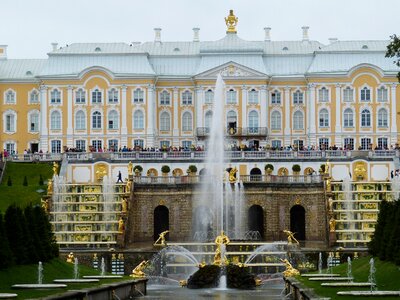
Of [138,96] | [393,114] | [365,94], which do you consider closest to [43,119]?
[138,96]

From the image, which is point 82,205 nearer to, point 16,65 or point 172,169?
point 172,169

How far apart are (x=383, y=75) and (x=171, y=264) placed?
150 ft

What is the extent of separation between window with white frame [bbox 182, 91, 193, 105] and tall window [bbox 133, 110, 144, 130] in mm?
3850

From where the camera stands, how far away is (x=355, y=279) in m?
40.8

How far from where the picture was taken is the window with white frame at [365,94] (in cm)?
9881

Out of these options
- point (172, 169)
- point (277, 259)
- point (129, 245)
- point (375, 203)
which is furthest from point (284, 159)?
point (277, 259)

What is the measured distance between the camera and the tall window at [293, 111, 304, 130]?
100750mm

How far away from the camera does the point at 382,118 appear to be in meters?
98.9

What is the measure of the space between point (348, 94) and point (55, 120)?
74.9ft

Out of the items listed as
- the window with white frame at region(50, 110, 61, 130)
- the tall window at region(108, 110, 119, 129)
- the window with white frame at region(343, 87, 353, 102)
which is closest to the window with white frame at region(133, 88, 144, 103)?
the tall window at region(108, 110, 119, 129)

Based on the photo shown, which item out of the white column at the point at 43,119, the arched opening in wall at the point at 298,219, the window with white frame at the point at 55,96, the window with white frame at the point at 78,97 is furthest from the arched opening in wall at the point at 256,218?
the window with white frame at the point at 55,96

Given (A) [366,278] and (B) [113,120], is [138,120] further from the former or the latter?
(A) [366,278]

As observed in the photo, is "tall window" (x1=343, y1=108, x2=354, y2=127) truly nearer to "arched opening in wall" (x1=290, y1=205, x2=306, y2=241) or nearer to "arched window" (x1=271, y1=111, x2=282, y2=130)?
"arched window" (x1=271, y1=111, x2=282, y2=130)

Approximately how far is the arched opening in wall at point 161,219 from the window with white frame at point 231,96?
25896 mm
